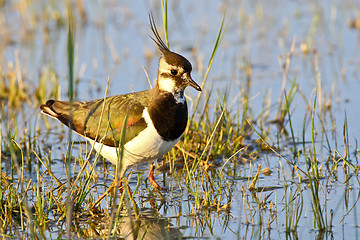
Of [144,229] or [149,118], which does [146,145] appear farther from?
[144,229]

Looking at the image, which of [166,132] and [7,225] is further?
[166,132]

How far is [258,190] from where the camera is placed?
531cm

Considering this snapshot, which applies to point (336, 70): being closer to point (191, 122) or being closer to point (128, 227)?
point (191, 122)

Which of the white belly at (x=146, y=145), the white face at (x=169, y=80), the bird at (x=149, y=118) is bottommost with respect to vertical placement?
the white belly at (x=146, y=145)

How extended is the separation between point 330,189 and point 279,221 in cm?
88

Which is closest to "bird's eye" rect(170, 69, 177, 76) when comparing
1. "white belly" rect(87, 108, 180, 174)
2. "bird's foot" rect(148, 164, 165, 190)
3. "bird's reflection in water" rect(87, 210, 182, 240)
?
"white belly" rect(87, 108, 180, 174)

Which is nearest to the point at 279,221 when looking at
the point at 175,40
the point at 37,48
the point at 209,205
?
the point at 209,205

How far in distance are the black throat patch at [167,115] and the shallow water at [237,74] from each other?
0.54m

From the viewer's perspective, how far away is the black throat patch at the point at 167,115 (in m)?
5.13

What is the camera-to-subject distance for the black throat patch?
16.8ft

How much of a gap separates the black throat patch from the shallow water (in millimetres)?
545

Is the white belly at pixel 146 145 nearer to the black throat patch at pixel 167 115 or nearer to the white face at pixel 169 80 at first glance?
the black throat patch at pixel 167 115

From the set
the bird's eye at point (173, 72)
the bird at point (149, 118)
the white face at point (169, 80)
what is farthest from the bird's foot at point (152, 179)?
the bird's eye at point (173, 72)

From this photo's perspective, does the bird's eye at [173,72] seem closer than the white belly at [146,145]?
No
